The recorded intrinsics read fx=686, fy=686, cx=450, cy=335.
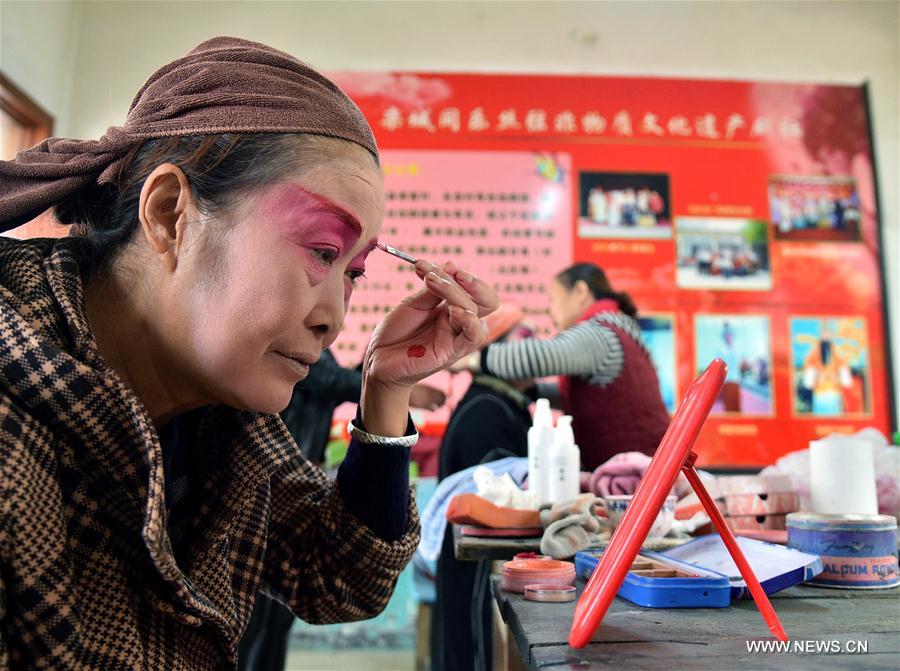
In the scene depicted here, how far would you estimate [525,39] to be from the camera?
354 centimetres

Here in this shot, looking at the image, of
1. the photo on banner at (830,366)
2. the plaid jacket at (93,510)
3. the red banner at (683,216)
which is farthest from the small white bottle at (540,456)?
the photo on banner at (830,366)

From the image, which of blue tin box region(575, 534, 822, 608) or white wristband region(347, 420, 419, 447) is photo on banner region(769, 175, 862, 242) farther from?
white wristband region(347, 420, 419, 447)

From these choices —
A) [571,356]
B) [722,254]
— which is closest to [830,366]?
[722,254]

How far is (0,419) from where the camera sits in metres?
0.62

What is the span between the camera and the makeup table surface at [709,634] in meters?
0.61

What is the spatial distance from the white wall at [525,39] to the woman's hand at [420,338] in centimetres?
270

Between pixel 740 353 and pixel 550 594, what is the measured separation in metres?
2.75

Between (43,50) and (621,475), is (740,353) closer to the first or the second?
(621,475)

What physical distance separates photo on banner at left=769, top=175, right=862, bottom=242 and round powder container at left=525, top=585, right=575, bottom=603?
2985mm

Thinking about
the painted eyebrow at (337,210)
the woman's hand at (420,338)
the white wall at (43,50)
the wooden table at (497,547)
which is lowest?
the wooden table at (497,547)

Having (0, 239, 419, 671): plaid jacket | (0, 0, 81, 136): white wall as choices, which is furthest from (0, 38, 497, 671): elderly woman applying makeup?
(0, 0, 81, 136): white wall

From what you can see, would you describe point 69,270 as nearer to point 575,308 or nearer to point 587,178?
point 575,308
